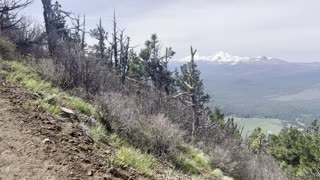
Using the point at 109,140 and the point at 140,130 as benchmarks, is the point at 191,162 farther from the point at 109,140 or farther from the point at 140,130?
the point at 109,140

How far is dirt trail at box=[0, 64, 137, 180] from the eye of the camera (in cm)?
445

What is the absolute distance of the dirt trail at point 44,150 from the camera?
14.6ft

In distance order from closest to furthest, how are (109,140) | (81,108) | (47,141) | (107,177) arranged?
(107,177), (47,141), (109,140), (81,108)

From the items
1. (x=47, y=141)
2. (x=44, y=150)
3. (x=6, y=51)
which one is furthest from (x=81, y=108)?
(x=6, y=51)

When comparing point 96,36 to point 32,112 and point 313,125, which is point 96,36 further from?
point 32,112

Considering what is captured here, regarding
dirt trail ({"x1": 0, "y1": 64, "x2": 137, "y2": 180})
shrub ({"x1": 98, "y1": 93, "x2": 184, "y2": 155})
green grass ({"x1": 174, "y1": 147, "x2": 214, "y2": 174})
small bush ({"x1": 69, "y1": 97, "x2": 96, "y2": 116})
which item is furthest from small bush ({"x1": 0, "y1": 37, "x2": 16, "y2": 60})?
dirt trail ({"x1": 0, "y1": 64, "x2": 137, "y2": 180})

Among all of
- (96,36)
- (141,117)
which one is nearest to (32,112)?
(141,117)

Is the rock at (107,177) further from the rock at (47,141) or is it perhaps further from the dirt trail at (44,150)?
the rock at (47,141)

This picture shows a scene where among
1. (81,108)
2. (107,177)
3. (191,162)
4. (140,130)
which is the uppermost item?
(81,108)

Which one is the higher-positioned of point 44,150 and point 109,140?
point 44,150

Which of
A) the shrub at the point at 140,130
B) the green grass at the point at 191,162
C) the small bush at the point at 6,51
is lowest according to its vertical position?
the green grass at the point at 191,162

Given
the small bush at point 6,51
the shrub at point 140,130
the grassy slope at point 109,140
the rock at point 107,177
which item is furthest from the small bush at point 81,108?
the small bush at point 6,51

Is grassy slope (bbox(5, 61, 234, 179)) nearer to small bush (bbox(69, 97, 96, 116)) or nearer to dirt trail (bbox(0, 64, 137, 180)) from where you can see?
small bush (bbox(69, 97, 96, 116))

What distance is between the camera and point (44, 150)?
495 centimetres
